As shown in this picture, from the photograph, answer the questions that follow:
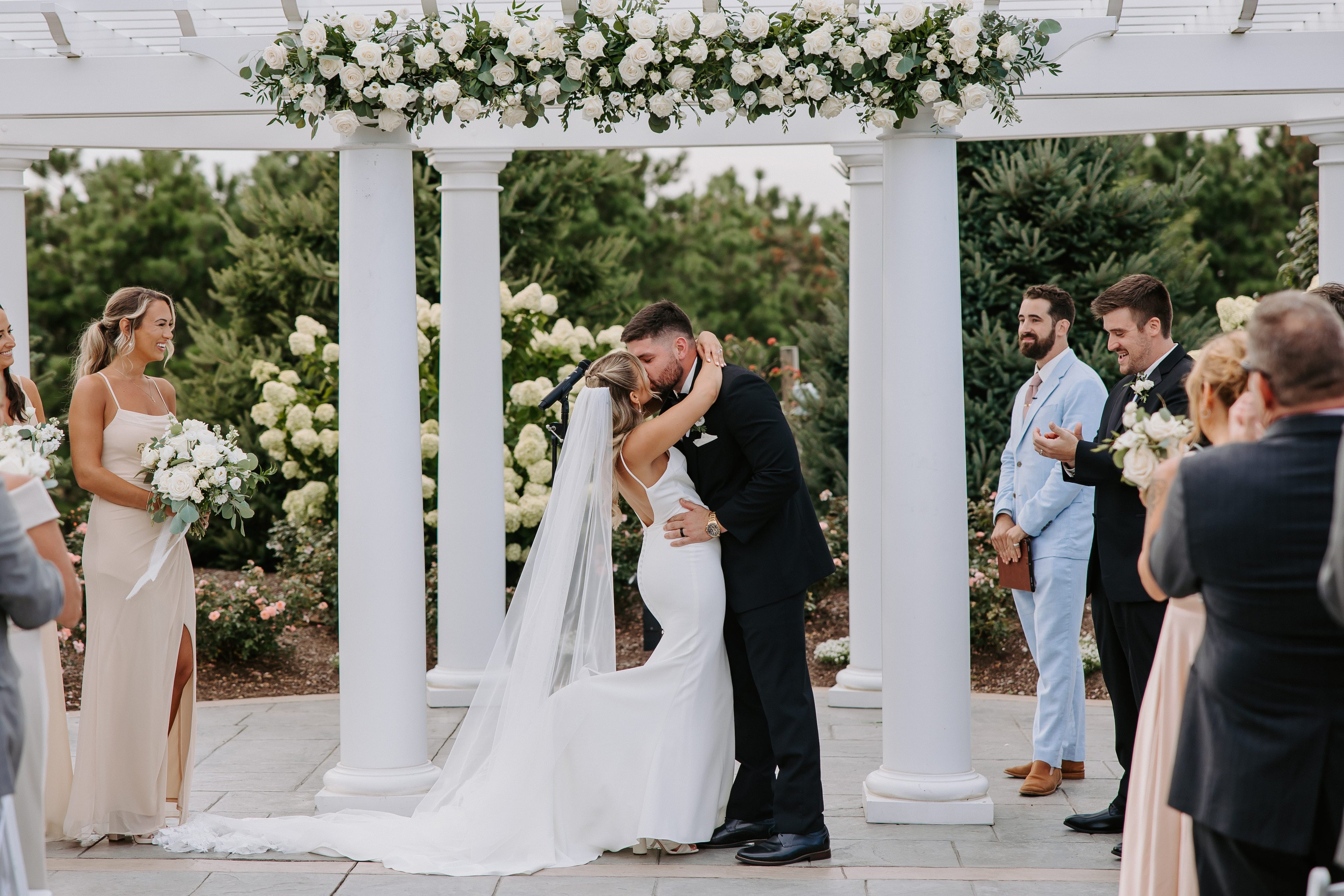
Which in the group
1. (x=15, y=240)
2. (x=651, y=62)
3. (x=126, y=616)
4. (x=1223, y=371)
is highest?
(x=651, y=62)

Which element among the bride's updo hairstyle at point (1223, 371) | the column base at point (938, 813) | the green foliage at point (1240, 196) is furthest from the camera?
the green foliage at point (1240, 196)

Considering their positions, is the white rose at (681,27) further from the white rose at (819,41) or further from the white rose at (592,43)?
the white rose at (819,41)

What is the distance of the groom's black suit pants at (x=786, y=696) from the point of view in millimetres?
5211

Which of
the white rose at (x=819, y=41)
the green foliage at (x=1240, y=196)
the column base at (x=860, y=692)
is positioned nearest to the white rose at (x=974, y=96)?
the white rose at (x=819, y=41)

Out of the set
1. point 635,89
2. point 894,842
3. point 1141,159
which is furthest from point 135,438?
point 1141,159

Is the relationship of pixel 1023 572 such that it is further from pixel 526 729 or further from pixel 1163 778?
pixel 526 729

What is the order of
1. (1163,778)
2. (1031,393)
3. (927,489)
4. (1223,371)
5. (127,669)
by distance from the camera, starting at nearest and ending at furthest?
(1223,371) → (1163,778) → (127,669) → (927,489) → (1031,393)

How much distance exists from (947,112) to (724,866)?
3281 millimetres

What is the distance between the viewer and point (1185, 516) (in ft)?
9.84

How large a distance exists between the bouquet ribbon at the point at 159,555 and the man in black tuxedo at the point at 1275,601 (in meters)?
4.18

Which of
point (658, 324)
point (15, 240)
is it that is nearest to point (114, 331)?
point (15, 240)

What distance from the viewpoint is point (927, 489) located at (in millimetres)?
5703

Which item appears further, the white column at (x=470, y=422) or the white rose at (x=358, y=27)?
the white column at (x=470, y=422)

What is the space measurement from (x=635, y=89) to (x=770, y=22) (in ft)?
2.09
